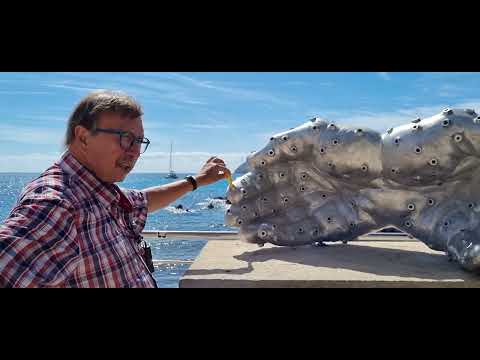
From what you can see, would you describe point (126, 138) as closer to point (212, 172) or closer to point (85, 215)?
point (85, 215)

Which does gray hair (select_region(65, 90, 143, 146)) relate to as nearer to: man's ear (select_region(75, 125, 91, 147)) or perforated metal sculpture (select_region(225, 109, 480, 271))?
man's ear (select_region(75, 125, 91, 147))

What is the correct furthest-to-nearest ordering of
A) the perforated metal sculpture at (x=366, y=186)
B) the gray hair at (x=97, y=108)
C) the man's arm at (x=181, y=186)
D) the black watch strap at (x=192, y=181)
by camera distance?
the perforated metal sculpture at (x=366, y=186), the black watch strap at (x=192, y=181), the man's arm at (x=181, y=186), the gray hair at (x=97, y=108)

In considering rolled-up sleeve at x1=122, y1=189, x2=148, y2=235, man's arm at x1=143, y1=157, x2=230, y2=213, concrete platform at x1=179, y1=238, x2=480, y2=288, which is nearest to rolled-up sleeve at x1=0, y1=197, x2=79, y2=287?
rolled-up sleeve at x1=122, y1=189, x2=148, y2=235

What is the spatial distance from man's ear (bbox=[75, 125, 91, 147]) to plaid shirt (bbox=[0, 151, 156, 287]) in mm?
55

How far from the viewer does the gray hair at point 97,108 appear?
4.67 ft

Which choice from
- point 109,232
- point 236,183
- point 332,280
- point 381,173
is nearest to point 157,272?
point 236,183

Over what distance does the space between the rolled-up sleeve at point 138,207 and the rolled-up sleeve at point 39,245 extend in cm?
58

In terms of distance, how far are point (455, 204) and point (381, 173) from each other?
1.73 ft

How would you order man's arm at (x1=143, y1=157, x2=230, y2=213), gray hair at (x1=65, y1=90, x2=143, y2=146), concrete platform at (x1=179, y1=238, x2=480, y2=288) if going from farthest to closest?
concrete platform at (x1=179, y1=238, x2=480, y2=288) < man's arm at (x1=143, y1=157, x2=230, y2=213) < gray hair at (x1=65, y1=90, x2=143, y2=146)

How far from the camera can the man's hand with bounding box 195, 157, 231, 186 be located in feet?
7.68

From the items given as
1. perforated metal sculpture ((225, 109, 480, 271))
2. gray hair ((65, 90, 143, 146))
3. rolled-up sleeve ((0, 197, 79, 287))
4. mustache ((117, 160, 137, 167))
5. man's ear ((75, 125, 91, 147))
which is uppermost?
A: gray hair ((65, 90, 143, 146))

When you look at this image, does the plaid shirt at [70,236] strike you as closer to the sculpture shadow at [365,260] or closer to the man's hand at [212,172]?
the man's hand at [212,172]

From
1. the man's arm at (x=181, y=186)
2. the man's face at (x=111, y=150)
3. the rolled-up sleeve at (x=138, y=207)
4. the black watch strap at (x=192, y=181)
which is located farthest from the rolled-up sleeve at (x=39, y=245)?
the black watch strap at (x=192, y=181)

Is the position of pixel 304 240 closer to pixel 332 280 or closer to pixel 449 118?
pixel 332 280
